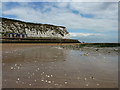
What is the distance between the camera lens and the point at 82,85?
559cm

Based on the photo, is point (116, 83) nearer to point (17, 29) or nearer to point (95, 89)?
point (95, 89)

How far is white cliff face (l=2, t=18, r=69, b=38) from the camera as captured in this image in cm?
7611

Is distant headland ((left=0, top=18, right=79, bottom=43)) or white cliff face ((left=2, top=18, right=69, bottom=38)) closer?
distant headland ((left=0, top=18, right=79, bottom=43))

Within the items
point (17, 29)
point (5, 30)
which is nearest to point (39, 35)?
point (17, 29)

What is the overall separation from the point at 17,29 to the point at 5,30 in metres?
7.84

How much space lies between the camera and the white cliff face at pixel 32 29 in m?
76.1

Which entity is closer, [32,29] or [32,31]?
[32,31]

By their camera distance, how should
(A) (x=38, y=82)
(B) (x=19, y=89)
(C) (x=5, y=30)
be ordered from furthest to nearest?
1. (C) (x=5, y=30)
2. (A) (x=38, y=82)
3. (B) (x=19, y=89)

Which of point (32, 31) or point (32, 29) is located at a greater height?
point (32, 29)

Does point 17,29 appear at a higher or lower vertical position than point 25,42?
higher

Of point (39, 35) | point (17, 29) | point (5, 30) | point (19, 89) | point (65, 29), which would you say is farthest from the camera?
point (65, 29)

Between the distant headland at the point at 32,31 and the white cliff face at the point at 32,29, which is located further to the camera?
the white cliff face at the point at 32,29

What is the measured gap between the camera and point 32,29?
84.9 metres

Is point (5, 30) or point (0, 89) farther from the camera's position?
point (5, 30)
